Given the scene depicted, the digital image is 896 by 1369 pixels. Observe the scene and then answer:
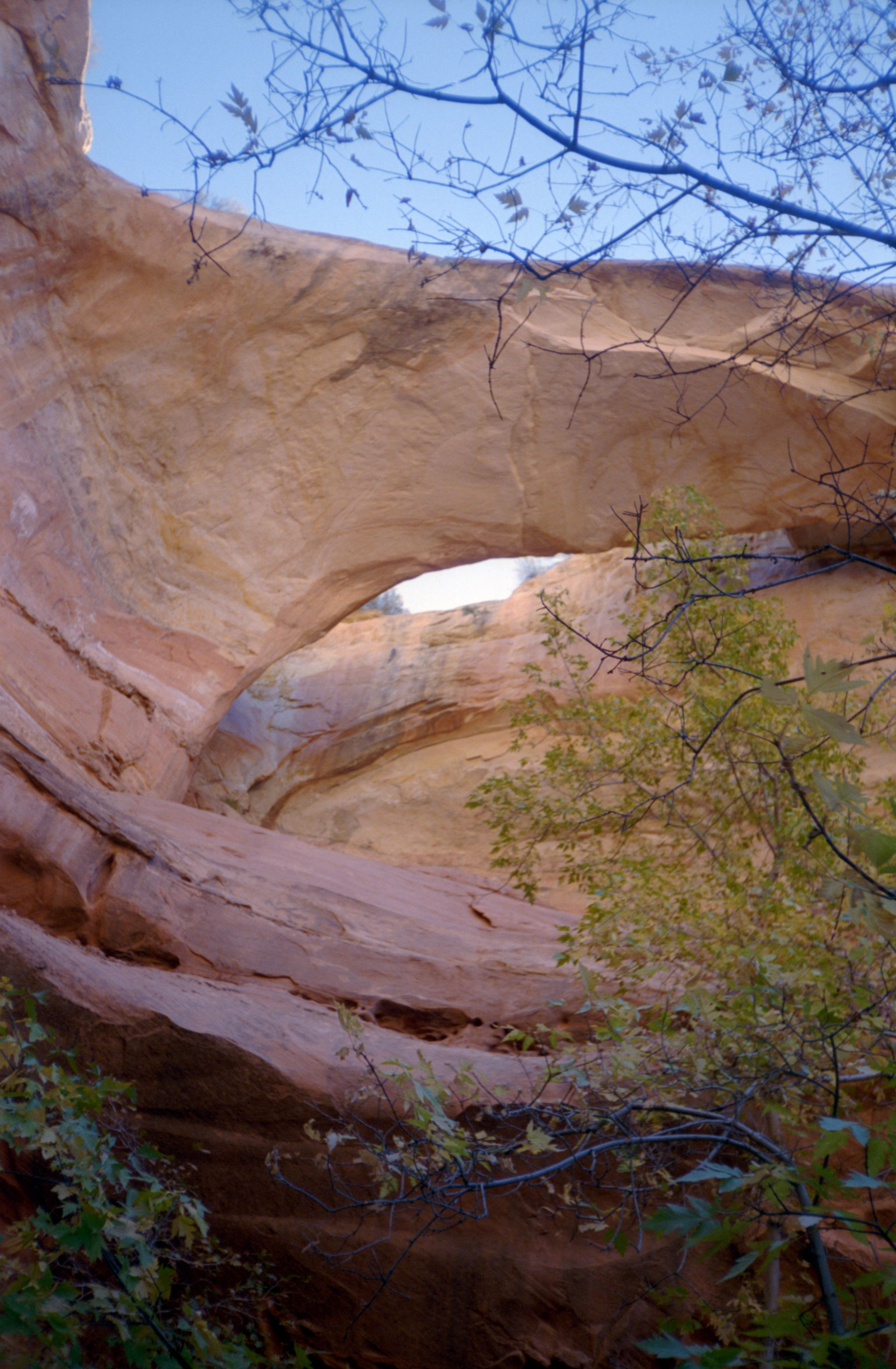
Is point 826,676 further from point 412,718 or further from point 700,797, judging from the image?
point 412,718

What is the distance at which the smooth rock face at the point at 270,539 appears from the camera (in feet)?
11.5

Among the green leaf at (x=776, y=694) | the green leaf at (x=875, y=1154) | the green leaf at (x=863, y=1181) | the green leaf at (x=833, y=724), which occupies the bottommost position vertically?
the green leaf at (x=875, y=1154)

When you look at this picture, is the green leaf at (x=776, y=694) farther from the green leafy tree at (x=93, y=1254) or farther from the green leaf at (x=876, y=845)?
the green leafy tree at (x=93, y=1254)

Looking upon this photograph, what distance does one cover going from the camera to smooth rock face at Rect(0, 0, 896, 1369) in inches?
138

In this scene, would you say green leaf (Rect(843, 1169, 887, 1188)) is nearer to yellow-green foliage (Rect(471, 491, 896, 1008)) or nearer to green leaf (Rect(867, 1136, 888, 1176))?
green leaf (Rect(867, 1136, 888, 1176))

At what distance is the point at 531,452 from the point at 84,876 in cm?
617

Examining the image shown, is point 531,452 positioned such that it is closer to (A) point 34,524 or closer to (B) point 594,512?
(B) point 594,512

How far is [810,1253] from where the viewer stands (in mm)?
2230

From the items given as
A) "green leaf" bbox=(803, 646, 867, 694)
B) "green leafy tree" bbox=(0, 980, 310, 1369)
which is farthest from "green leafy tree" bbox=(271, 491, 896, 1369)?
"green leafy tree" bbox=(0, 980, 310, 1369)

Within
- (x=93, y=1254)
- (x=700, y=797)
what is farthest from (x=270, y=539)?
(x=93, y=1254)

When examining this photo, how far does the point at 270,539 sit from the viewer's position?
8938 mm

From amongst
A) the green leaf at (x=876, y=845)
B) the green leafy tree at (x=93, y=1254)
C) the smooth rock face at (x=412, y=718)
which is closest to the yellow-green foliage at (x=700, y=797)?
the green leaf at (x=876, y=845)

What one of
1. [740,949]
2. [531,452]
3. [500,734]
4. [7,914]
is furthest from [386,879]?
[500,734]

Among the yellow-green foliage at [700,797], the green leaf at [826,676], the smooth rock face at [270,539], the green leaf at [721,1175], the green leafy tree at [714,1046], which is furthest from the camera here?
the yellow-green foliage at [700,797]
